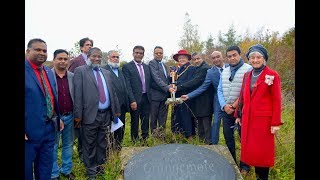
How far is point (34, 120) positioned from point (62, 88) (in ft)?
3.48

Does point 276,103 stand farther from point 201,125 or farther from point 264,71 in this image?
point 201,125

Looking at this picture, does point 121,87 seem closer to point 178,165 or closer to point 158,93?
point 158,93

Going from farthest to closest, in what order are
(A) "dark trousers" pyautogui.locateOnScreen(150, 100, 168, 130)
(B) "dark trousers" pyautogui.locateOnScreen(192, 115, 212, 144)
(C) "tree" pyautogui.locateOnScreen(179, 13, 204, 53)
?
(C) "tree" pyautogui.locateOnScreen(179, 13, 204, 53) < (A) "dark trousers" pyautogui.locateOnScreen(150, 100, 168, 130) < (B) "dark trousers" pyautogui.locateOnScreen(192, 115, 212, 144)

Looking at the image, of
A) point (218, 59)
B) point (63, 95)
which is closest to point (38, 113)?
point (63, 95)

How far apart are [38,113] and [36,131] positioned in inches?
7.8

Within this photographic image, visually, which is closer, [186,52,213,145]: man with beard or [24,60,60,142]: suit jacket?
[24,60,60,142]: suit jacket

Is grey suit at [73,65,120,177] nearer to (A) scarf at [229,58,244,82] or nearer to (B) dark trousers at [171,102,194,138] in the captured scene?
(B) dark trousers at [171,102,194,138]

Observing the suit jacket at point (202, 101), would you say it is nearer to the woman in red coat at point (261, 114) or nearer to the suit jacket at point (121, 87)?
the suit jacket at point (121, 87)

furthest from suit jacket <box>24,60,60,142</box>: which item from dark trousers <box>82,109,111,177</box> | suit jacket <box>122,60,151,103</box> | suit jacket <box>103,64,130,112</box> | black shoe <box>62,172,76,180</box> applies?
suit jacket <box>122,60,151,103</box>

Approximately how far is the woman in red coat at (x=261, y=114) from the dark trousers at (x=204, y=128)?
1.52 meters

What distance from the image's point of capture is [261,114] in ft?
11.5


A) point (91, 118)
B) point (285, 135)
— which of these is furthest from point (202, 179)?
point (285, 135)

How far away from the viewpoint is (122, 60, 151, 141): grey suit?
536 cm
